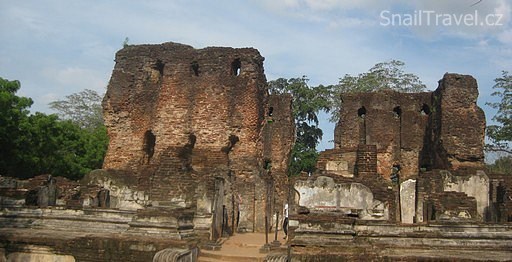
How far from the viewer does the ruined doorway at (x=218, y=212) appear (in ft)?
43.2

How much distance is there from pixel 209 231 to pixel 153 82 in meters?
10.6

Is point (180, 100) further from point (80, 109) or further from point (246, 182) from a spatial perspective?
point (80, 109)

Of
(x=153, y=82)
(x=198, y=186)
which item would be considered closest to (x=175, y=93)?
(x=153, y=82)

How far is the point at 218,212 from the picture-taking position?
13.7m

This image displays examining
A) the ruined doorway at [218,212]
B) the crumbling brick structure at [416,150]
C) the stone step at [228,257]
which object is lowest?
the stone step at [228,257]

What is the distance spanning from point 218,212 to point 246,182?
5445 mm

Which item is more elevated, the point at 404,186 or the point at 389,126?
the point at 389,126

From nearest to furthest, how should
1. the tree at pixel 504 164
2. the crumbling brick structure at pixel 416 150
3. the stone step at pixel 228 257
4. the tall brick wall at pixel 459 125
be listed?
1. the stone step at pixel 228 257
2. the crumbling brick structure at pixel 416 150
3. the tall brick wall at pixel 459 125
4. the tree at pixel 504 164

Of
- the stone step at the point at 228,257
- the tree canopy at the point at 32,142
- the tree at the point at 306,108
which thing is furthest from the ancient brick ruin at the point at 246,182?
the tree at the point at 306,108

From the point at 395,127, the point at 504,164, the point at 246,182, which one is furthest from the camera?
the point at 504,164

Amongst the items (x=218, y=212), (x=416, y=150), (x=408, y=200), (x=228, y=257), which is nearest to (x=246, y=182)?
(x=218, y=212)

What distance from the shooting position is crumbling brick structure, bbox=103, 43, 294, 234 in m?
19.4

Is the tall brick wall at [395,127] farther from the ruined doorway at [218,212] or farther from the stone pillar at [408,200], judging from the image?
the ruined doorway at [218,212]

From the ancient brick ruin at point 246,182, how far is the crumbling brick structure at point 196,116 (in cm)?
5
